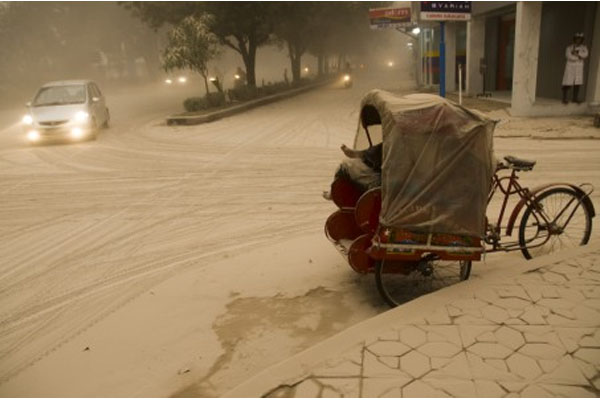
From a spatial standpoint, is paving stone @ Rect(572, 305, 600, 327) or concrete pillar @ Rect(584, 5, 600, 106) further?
concrete pillar @ Rect(584, 5, 600, 106)

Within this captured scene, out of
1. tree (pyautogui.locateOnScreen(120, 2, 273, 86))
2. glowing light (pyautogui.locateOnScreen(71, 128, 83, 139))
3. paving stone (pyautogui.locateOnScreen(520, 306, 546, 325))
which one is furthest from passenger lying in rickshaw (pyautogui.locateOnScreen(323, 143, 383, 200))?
tree (pyautogui.locateOnScreen(120, 2, 273, 86))

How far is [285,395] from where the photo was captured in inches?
113

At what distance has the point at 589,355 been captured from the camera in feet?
10.2

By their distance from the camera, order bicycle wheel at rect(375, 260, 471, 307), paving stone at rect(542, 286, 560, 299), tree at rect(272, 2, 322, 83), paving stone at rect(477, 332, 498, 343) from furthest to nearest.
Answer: tree at rect(272, 2, 322, 83), bicycle wheel at rect(375, 260, 471, 307), paving stone at rect(542, 286, 560, 299), paving stone at rect(477, 332, 498, 343)

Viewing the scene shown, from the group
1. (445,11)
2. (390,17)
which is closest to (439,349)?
(445,11)

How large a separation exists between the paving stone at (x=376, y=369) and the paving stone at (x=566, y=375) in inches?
36.6

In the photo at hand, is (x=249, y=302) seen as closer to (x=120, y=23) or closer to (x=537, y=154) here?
(x=537, y=154)

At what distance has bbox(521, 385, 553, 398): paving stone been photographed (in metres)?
2.78

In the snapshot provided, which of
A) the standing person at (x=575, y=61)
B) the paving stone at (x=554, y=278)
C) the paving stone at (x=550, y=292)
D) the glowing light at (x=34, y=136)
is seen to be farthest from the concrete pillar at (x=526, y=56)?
the glowing light at (x=34, y=136)

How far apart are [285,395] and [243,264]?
262cm

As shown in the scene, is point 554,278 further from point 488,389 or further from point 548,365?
point 488,389

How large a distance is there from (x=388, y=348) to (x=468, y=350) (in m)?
0.56

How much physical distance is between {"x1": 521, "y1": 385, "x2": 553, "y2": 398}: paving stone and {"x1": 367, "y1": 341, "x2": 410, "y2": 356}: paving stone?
0.77 meters

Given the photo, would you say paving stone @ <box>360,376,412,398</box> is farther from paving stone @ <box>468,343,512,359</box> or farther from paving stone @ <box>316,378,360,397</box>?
paving stone @ <box>468,343,512,359</box>
